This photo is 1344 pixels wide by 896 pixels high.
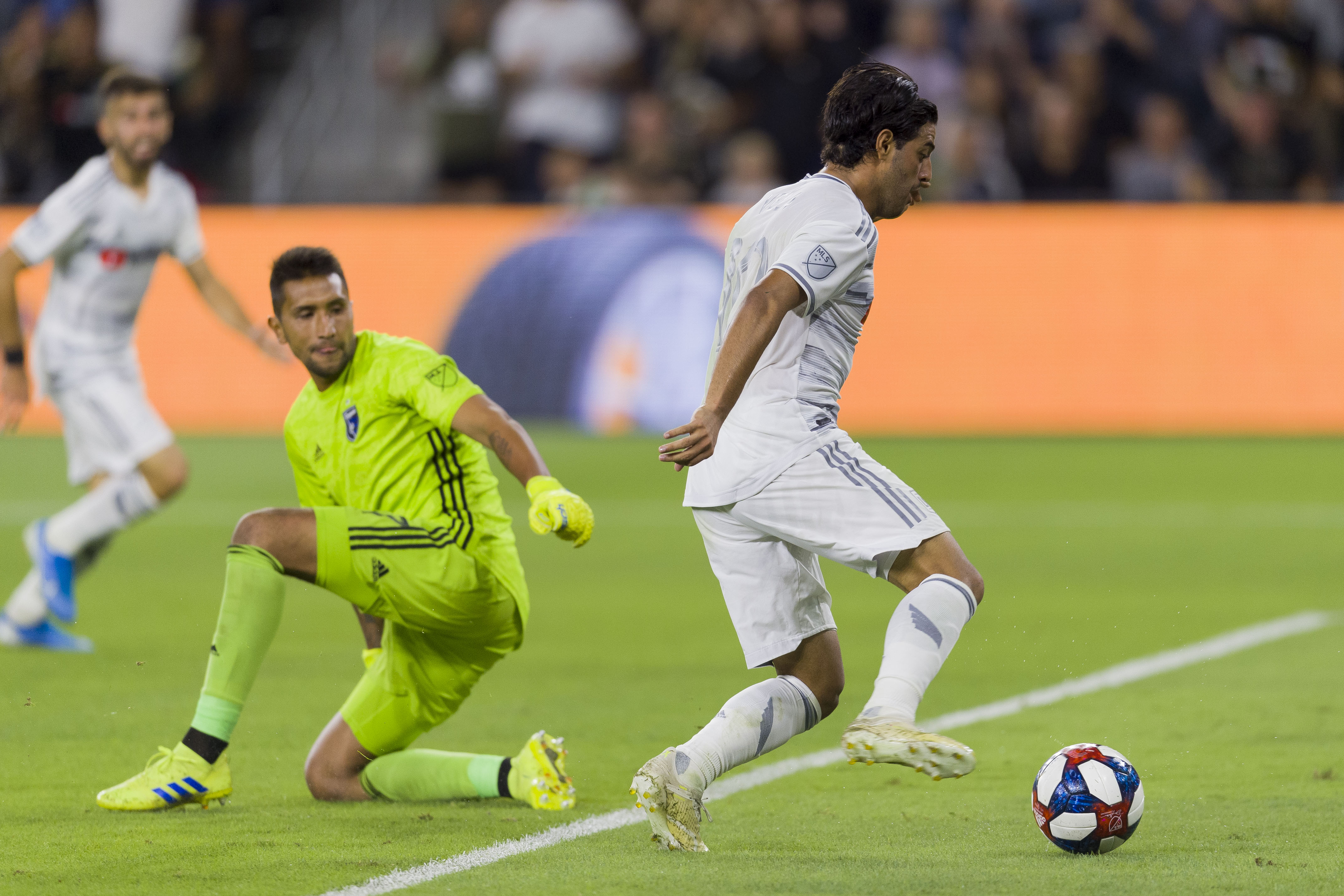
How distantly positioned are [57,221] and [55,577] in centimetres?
146

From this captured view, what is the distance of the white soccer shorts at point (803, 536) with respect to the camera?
425 centimetres

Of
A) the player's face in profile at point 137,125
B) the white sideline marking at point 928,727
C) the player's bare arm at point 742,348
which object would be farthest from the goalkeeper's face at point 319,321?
the player's face in profile at point 137,125

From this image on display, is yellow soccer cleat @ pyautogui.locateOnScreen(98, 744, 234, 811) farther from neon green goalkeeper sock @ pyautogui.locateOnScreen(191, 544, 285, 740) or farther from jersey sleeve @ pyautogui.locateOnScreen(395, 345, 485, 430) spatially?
jersey sleeve @ pyautogui.locateOnScreen(395, 345, 485, 430)

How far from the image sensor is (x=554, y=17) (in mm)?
18656

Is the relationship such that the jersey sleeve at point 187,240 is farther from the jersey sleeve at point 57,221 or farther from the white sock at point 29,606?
the white sock at point 29,606

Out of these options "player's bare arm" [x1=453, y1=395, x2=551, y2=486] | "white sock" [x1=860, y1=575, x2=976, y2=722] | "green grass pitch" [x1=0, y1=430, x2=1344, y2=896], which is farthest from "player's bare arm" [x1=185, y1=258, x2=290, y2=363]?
"white sock" [x1=860, y1=575, x2=976, y2=722]

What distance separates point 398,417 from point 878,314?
11.1m

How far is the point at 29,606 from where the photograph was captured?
309 inches

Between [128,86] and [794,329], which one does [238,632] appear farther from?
[128,86]

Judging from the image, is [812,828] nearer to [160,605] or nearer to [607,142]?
[160,605]

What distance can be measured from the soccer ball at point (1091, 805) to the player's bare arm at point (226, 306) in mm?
4108

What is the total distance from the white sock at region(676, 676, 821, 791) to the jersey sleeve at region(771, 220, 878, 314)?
0.88 m

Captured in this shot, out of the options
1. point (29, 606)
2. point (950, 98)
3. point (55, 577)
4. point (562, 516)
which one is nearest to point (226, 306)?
point (55, 577)

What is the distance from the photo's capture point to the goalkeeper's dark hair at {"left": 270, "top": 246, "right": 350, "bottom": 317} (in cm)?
512
